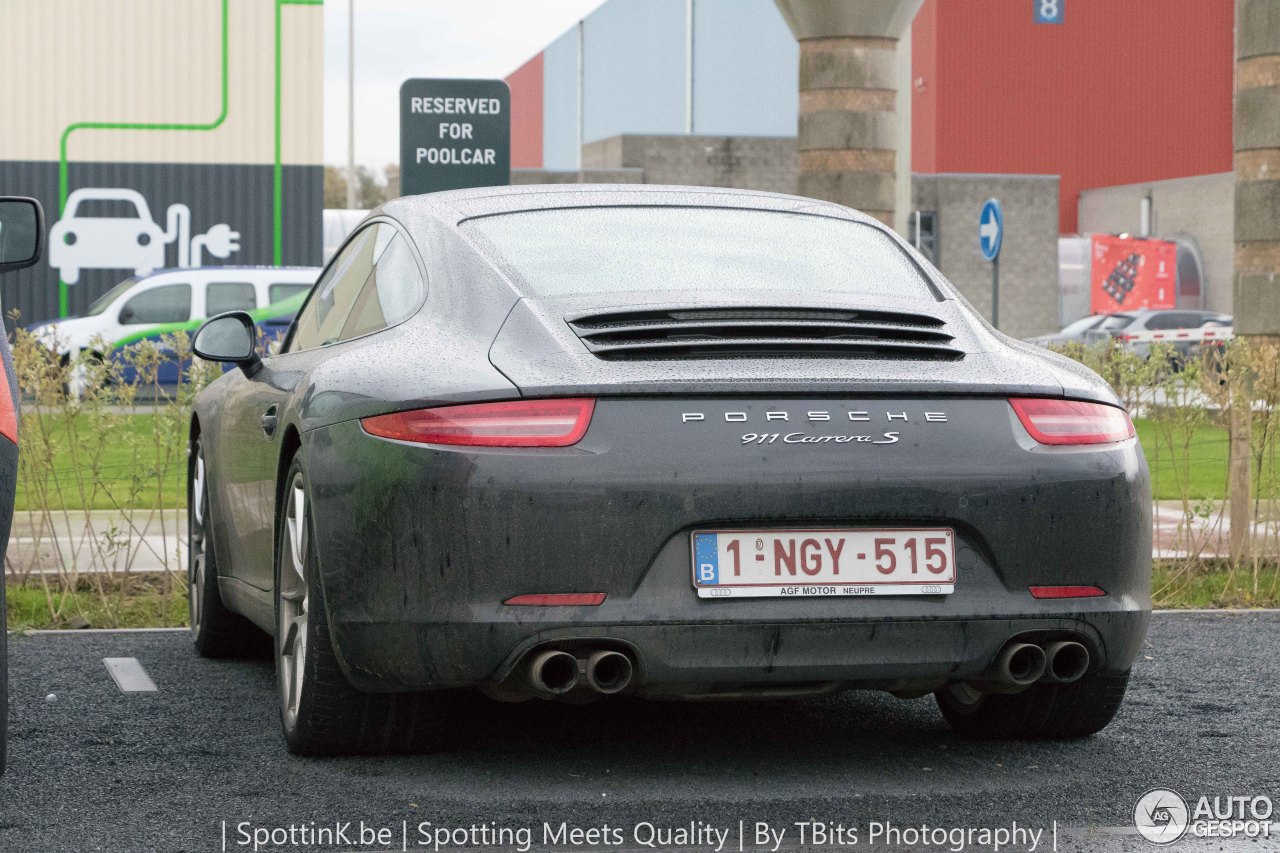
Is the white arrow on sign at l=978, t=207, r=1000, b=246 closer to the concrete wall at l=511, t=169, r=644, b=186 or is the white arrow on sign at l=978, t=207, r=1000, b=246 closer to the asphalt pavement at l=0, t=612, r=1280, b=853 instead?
the asphalt pavement at l=0, t=612, r=1280, b=853

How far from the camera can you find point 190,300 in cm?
2303

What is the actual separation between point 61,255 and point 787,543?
77.6ft

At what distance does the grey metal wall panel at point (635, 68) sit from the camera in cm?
6644

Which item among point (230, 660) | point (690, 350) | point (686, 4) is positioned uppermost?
point (686, 4)

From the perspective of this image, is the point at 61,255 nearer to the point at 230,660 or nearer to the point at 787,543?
the point at 230,660

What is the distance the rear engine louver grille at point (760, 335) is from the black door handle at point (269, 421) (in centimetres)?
116

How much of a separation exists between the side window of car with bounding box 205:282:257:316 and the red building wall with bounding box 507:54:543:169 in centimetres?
6032

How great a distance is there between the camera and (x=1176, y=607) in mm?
7789

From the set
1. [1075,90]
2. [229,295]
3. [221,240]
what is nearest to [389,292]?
[229,295]

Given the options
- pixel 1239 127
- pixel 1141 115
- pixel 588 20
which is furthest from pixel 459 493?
pixel 588 20

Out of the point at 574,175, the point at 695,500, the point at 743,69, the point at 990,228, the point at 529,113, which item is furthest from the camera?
the point at 529,113

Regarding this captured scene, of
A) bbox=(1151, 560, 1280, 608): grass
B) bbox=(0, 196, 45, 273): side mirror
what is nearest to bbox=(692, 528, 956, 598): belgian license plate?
bbox=(0, 196, 45, 273): side mirror

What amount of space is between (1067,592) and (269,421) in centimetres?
212

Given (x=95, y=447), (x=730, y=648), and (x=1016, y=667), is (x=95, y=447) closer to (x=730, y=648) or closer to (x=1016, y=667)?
(x=730, y=648)
